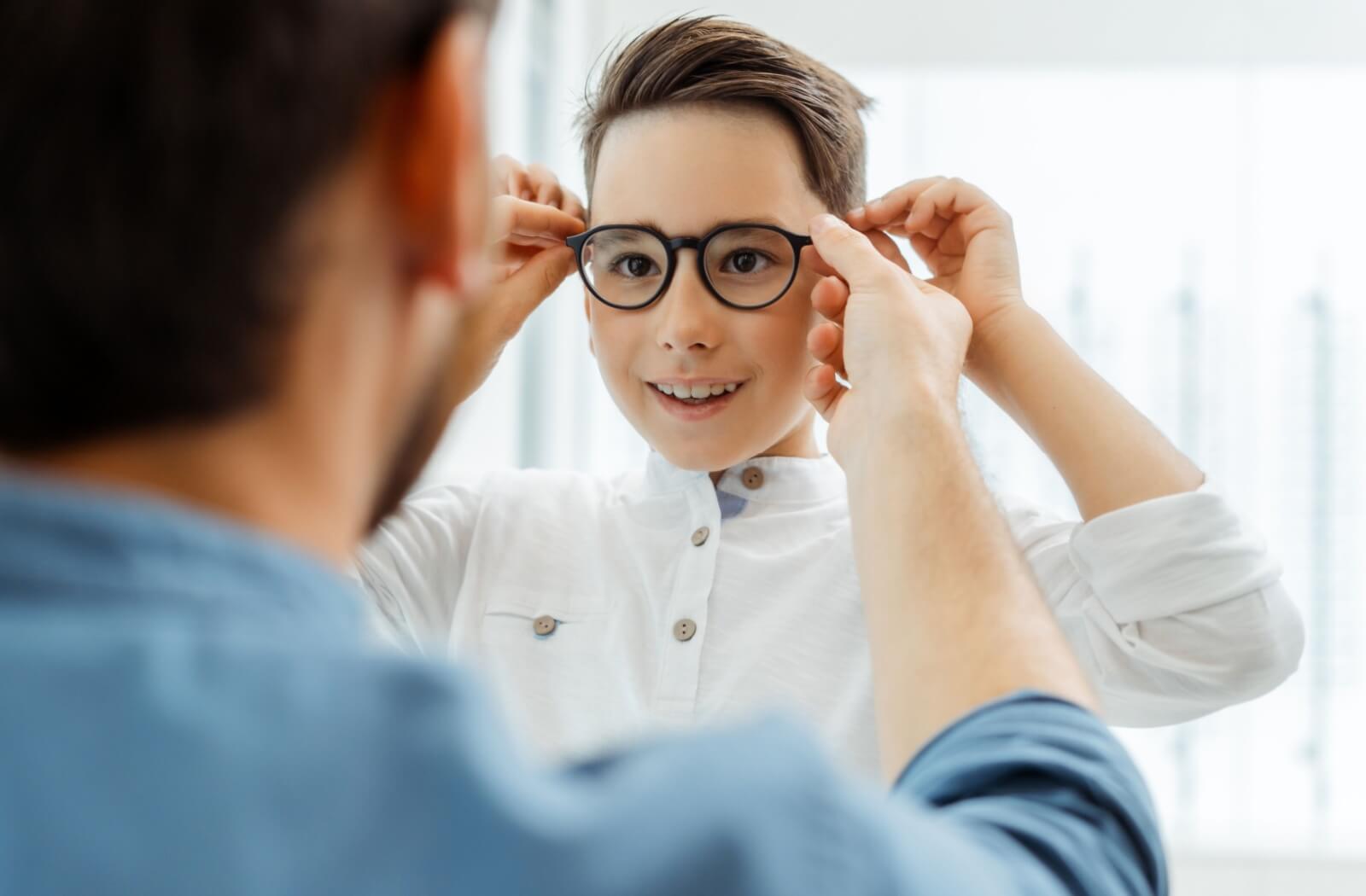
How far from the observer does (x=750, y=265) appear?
1.30 metres

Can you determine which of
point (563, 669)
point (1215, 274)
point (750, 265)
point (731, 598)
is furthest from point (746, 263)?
point (1215, 274)

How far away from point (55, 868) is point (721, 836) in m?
0.20

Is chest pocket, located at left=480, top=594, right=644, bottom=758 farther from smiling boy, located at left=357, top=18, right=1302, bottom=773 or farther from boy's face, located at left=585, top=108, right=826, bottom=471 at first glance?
boy's face, located at left=585, top=108, right=826, bottom=471

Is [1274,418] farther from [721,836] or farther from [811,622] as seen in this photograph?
[721,836]

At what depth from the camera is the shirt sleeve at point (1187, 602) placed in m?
1.11

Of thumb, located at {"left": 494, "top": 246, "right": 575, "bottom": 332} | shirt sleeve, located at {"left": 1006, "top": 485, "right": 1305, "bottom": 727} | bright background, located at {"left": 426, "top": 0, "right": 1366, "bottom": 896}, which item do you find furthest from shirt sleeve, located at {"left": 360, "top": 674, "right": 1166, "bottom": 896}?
bright background, located at {"left": 426, "top": 0, "right": 1366, "bottom": 896}

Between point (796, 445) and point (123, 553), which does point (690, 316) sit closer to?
point (796, 445)

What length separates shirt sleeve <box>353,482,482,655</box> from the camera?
135 centimetres

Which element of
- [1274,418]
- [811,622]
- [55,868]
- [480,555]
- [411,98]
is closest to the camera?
[55,868]

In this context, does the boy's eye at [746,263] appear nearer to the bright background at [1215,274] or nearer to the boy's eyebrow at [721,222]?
the boy's eyebrow at [721,222]

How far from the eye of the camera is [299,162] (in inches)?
17.0

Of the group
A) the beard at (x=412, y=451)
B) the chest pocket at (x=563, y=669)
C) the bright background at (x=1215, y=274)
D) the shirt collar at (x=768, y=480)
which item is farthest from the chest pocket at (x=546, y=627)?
the bright background at (x=1215, y=274)

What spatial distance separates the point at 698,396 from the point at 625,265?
17 cm

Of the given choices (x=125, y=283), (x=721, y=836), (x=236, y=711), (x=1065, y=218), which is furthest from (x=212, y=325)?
(x=1065, y=218)
